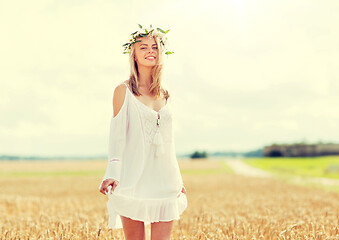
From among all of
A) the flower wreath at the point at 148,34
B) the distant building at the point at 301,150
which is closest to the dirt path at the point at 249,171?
the distant building at the point at 301,150

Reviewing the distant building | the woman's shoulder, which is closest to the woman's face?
the woman's shoulder

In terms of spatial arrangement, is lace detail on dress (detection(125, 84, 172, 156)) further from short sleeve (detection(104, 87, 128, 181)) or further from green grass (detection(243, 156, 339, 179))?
green grass (detection(243, 156, 339, 179))

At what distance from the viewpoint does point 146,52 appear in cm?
420

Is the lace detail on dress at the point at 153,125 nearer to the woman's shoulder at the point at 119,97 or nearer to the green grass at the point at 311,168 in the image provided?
the woman's shoulder at the point at 119,97

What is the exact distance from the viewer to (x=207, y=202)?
43.5 ft

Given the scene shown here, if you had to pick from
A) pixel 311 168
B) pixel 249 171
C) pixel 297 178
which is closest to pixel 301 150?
pixel 311 168

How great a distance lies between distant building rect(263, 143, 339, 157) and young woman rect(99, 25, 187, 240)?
337 ft

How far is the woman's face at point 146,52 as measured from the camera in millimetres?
4176

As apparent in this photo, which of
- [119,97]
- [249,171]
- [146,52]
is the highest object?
[146,52]

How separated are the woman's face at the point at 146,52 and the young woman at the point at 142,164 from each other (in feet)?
0.03

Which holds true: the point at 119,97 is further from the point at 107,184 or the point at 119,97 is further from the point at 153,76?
the point at 107,184

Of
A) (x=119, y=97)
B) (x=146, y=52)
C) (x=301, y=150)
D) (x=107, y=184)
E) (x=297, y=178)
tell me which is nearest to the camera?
(x=107, y=184)

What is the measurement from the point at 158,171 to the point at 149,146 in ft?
0.77

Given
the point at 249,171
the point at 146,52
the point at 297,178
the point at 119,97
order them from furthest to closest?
the point at 249,171, the point at 297,178, the point at 146,52, the point at 119,97
